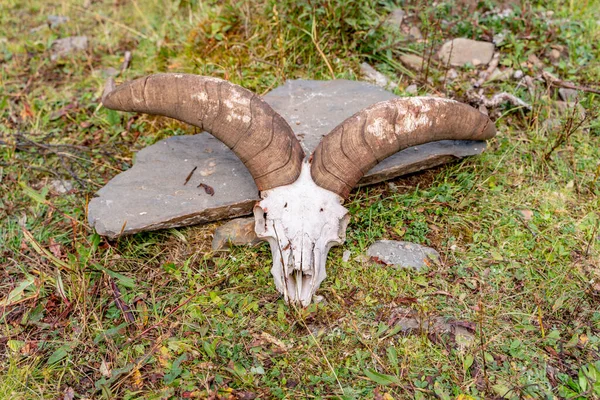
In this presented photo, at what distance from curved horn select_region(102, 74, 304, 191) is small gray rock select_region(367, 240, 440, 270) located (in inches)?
31.0

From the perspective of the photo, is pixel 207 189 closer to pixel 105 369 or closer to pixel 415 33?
pixel 105 369

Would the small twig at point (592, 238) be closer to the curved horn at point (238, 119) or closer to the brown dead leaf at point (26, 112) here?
the curved horn at point (238, 119)

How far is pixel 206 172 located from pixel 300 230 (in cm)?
107

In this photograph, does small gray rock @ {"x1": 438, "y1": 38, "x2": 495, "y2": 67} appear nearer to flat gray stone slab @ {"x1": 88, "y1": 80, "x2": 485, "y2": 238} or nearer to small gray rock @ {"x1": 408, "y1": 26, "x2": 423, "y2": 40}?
small gray rock @ {"x1": 408, "y1": 26, "x2": 423, "y2": 40}

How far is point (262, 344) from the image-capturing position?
3.33 metres

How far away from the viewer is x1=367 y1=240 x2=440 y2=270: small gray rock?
379cm

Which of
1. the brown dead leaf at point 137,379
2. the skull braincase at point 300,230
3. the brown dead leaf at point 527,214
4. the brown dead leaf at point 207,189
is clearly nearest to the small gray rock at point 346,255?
the skull braincase at point 300,230

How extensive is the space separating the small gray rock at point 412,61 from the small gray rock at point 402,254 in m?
2.17

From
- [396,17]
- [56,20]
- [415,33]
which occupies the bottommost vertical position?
[56,20]

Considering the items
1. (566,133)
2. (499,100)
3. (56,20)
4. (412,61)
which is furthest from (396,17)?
(56,20)

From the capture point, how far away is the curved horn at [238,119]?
145 inches

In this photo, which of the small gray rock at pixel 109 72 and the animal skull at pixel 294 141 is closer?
the animal skull at pixel 294 141

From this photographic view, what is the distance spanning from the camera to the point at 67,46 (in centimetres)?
608

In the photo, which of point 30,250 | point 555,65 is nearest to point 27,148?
point 30,250
